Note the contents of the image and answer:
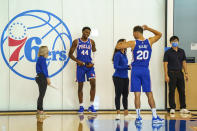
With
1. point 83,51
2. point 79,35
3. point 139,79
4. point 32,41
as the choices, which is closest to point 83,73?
point 83,51

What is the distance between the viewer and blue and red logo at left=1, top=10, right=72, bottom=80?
7.42 metres

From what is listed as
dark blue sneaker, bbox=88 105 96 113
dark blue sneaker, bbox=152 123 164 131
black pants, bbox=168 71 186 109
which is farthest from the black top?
dark blue sneaker, bbox=152 123 164 131

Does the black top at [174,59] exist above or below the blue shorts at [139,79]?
above

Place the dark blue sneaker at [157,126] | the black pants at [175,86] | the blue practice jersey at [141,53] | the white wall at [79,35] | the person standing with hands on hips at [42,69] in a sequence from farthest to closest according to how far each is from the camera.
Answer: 1. the white wall at [79,35]
2. the black pants at [175,86]
3. the person standing with hands on hips at [42,69]
4. the blue practice jersey at [141,53]
5. the dark blue sneaker at [157,126]

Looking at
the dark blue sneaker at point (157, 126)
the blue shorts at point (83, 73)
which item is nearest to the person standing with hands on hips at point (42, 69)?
the blue shorts at point (83, 73)

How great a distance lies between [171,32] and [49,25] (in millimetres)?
2859

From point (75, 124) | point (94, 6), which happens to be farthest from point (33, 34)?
point (75, 124)

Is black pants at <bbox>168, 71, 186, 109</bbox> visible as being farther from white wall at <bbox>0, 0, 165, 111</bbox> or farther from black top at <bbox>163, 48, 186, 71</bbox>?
white wall at <bbox>0, 0, 165, 111</bbox>

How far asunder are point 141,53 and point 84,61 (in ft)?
6.37

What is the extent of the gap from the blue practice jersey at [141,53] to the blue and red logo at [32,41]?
8.29 ft

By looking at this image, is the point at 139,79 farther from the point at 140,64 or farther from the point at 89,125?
the point at 89,125

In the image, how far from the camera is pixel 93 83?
6945 mm

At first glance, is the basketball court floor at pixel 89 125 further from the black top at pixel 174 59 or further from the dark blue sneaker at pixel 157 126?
the black top at pixel 174 59

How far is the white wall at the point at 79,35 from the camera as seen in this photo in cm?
740
